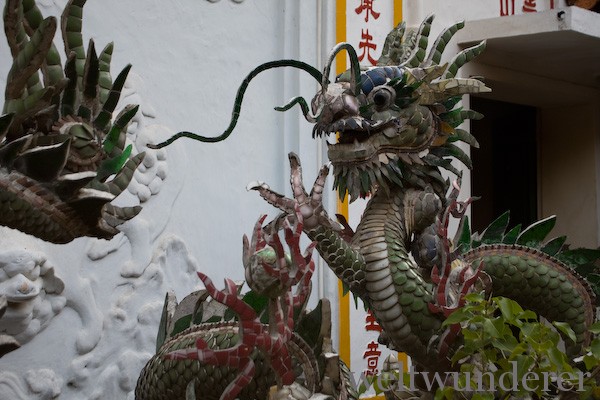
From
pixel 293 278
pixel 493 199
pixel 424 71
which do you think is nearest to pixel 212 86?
pixel 424 71

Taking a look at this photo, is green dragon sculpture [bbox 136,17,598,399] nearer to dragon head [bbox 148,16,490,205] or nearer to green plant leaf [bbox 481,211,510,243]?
dragon head [bbox 148,16,490,205]

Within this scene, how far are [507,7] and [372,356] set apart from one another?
1.98 metres

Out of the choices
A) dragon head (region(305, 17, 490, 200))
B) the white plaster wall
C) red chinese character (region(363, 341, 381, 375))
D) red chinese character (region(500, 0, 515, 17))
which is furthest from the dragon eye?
red chinese character (region(500, 0, 515, 17))

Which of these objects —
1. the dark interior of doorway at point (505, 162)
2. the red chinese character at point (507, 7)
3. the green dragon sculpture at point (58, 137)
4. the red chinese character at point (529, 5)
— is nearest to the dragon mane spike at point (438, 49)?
the green dragon sculpture at point (58, 137)

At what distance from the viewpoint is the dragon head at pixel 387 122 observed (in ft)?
9.18

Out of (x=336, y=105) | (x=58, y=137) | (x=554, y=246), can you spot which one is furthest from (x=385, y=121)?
(x=58, y=137)

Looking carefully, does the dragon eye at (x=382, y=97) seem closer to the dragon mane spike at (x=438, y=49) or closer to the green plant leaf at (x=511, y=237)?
the dragon mane spike at (x=438, y=49)

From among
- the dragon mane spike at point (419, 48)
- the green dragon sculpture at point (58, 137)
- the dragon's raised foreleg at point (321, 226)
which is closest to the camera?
the green dragon sculpture at point (58, 137)

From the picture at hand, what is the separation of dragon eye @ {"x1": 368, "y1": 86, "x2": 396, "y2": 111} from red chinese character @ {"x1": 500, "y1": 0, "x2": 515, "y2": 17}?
7.57 ft

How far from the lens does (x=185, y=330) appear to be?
8.55 feet

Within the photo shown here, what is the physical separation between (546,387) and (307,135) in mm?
2019

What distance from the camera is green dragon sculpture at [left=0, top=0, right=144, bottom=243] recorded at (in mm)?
2008

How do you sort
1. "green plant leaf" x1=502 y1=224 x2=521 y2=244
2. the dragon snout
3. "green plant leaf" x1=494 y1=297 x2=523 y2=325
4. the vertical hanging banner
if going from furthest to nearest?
1. the vertical hanging banner
2. "green plant leaf" x1=502 y1=224 x2=521 y2=244
3. the dragon snout
4. "green plant leaf" x1=494 y1=297 x2=523 y2=325

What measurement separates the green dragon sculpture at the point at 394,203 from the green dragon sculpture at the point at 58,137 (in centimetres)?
47
